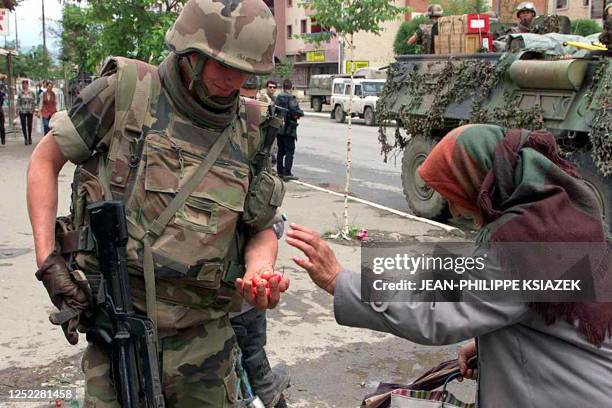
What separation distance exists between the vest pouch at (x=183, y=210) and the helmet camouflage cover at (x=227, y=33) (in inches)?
11.4

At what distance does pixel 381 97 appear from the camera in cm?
1110

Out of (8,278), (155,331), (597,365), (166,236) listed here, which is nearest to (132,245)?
(166,236)

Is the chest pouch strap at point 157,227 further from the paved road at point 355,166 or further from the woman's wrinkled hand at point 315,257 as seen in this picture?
the paved road at point 355,166

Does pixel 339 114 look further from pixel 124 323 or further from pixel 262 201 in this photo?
pixel 124 323

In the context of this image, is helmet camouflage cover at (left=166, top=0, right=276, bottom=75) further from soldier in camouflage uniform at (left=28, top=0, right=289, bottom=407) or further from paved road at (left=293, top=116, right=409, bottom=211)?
paved road at (left=293, top=116, right=409, bottom=211)

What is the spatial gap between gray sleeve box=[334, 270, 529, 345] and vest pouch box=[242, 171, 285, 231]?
0.57 meters

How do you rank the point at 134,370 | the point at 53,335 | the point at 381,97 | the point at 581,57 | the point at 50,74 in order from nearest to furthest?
the point at 134,370
the point at 53,335
the point at 581,57
the point at 381,97
the point at 50,74

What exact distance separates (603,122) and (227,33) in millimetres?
5600

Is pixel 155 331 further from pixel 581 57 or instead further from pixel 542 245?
pixel 581 57

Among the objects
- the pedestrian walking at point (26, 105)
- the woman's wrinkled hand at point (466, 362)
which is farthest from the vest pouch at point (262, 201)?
the pedestrian walking at point (26, 105)

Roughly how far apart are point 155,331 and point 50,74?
53.3 metres

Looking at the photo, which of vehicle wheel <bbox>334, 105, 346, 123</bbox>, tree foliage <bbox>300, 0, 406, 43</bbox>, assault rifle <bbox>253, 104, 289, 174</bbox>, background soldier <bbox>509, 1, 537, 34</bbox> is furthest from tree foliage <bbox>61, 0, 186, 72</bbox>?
vehicle wheel <bbox>334, 105, 346, 123</bbox>

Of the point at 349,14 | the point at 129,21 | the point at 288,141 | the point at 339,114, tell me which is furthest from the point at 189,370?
the point at 339,114

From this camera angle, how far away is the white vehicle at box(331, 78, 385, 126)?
2653 centimetres
